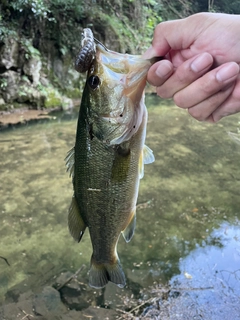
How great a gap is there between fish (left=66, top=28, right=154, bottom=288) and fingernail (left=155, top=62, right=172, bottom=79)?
0.05 m

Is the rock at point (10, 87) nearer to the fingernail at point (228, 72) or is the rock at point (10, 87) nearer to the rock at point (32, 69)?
the rock at point (32, 69)

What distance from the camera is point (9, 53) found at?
8.32 metres

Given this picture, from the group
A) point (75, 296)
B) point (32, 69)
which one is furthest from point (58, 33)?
point (75, 296)

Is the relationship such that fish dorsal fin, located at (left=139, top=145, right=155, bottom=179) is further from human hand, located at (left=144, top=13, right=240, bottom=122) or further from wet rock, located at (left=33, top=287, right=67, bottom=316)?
wet rock, located at (left=33, top=287, right=67, bottom=316)

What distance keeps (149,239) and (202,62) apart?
104 inches

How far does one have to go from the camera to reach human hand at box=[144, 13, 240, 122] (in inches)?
53.7

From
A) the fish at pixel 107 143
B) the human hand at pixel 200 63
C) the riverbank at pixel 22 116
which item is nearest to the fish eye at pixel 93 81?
the fish at pixel 107 143

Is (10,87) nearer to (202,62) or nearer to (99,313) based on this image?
(99,313)

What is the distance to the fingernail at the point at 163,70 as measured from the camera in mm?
1385

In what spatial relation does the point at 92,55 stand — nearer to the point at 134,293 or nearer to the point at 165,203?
the point at 134,293

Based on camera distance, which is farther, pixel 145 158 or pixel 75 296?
pixel 75 296

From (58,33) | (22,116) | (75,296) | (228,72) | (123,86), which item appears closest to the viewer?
(228,72)

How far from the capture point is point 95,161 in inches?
60.9

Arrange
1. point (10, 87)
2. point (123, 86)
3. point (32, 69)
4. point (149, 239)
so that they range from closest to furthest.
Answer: point (123, 86), point (149, 239), point (10, 87), point (32, 69)
